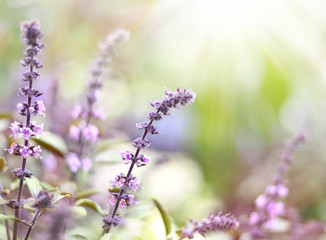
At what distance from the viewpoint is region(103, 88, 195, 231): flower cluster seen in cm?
51

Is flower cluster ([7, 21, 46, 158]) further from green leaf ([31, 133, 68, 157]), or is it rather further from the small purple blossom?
green leaf ([31, 133, 68, 157])

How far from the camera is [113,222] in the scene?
557 millimetres

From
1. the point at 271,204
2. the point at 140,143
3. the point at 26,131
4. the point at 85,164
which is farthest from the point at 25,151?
the point at 271,204

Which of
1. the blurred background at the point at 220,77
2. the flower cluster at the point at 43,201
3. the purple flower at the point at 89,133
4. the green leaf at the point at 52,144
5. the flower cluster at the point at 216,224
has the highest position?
the blurred background at the point at 220,77

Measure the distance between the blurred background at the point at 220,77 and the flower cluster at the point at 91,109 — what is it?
744 mm

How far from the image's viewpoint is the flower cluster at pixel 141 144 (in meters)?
0.51

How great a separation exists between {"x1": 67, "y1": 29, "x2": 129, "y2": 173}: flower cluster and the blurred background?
744 millimetres

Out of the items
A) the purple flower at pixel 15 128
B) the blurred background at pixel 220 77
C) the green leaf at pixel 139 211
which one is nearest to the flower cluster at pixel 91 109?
the green leaf at pixel 139 211

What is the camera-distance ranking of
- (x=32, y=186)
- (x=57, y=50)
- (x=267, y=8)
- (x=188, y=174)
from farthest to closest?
(x=267, y=8) → (x=57, y=50) → (x=188, y=174) → (x=32, y=186)

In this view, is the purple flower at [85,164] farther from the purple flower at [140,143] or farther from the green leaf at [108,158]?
the purple flower at [140,143]

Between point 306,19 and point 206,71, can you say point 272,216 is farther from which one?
point 306,19

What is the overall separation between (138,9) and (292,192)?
1059 mm

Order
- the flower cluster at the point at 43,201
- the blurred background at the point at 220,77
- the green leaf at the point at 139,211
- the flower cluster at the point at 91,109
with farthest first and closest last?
the blurred background at the point at 220,77 → the flower cluster at the point at 91,109 → the green leaf at the point at 139,211 → the flower cluster at the point at 43,201

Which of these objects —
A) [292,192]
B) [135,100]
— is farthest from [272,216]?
[135,100]
